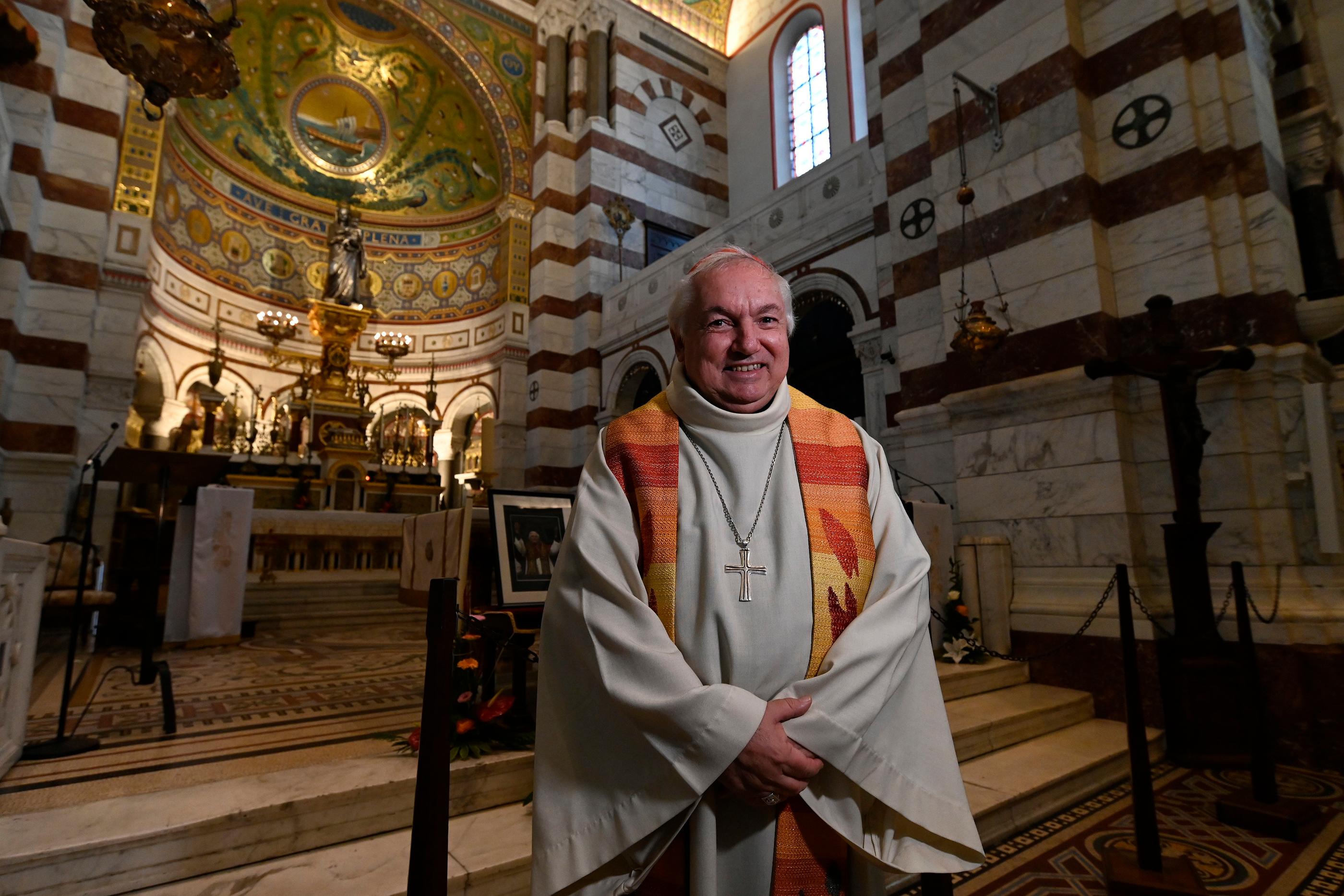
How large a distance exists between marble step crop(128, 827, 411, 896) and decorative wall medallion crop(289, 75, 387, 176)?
15.7m

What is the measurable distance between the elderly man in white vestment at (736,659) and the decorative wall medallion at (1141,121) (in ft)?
15.9

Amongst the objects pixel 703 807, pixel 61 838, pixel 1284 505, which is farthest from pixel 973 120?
pixel 61 838

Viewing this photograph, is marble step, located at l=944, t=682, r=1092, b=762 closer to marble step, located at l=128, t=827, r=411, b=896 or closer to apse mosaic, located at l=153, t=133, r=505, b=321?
marble step, located at l=128, t=827, r=411, b=896

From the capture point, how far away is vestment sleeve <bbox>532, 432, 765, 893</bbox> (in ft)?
4.00

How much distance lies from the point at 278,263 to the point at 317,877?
14.9 metres

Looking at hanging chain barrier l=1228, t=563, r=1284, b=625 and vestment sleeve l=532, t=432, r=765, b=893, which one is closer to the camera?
vestment sleeve l=532, t=432, r=765, b=893

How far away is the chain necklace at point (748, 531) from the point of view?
1411mm

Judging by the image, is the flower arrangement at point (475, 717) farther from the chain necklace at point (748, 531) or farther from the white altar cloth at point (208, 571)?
the white altar cloth at point (208, 571)

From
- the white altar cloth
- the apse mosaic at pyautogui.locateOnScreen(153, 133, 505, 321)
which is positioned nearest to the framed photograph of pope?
the white altar cloth

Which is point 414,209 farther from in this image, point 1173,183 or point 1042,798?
point 1042,798

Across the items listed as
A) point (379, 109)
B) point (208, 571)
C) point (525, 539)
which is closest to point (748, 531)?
point (525, 539)

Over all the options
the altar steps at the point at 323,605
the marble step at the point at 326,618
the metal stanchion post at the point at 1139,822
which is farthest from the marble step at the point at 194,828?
the altar steps at the point at 323,605

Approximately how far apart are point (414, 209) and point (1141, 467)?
15.0 m

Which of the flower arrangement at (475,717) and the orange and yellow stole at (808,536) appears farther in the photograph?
the flower arrangement at (475,717)
